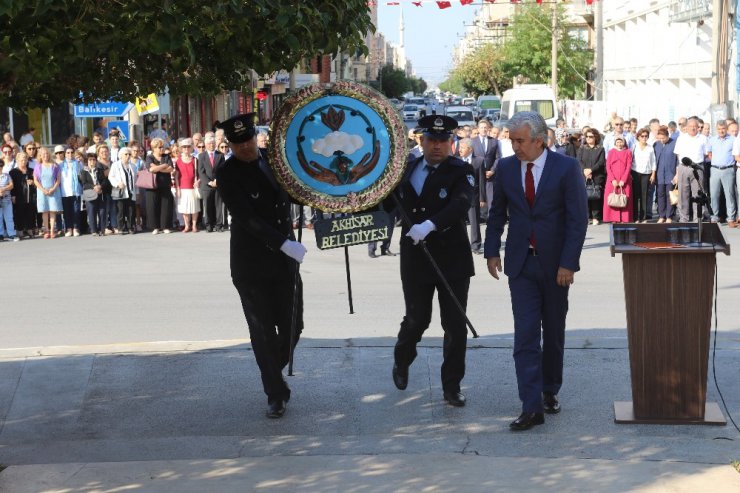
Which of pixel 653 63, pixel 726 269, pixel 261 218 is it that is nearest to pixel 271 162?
pixel 261 218

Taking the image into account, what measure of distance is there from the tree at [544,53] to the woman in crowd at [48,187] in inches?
1839

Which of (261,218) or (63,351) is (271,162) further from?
(63,351)

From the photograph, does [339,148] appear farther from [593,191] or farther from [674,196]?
[674,196]

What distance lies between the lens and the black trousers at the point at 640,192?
20.7m

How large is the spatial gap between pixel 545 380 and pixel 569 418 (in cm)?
28

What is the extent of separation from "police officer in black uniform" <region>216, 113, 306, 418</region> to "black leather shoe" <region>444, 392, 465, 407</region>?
3.53ft

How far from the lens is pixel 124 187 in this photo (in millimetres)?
20109

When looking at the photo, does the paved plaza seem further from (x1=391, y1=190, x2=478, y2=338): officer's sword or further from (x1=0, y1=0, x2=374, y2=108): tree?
(x1=0, y1=0, x2=374, y2=108): tree

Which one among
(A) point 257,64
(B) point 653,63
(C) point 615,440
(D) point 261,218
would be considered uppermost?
(B) point 653,63

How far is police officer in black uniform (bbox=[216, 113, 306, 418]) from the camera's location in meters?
7.34

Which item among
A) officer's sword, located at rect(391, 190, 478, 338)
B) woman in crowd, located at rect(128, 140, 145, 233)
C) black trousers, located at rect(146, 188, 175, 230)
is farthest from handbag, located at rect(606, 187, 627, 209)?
officer's sword, located at rect(391, 190, 478, 338)

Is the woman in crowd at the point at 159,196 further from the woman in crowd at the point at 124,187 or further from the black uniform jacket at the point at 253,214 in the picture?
the black uniform jacket at the point at 253,214

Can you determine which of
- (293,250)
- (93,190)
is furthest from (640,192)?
(293,250)

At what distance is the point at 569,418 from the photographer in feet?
24.3
